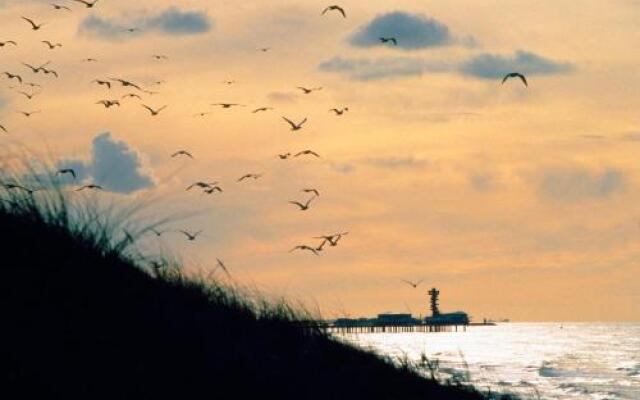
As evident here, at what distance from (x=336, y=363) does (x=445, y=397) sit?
2085 mm

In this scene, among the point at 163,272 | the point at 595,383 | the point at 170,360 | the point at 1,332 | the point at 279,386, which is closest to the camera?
the point at 1,332

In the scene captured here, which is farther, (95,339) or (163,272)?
(163,272)

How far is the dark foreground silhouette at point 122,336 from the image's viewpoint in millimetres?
11750

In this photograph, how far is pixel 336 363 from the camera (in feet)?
59.7

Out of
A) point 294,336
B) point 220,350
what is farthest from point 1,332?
point 294,336

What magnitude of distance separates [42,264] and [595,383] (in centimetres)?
8390

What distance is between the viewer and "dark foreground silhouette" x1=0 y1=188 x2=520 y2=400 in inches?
463

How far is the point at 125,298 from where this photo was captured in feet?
47.2

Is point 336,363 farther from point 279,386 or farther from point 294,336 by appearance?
point 279,386

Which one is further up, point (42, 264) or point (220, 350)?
point (42, 264)

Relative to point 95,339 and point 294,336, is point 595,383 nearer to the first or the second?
point 294,336

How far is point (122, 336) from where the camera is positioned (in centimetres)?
1316

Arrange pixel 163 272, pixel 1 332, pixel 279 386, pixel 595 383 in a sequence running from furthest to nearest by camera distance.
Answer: pixel 595 383
pixel 163 272
pixel 279 386
pixel 1 332

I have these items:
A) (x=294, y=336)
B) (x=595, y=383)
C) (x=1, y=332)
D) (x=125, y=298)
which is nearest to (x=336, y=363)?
(x=294, y=336)
